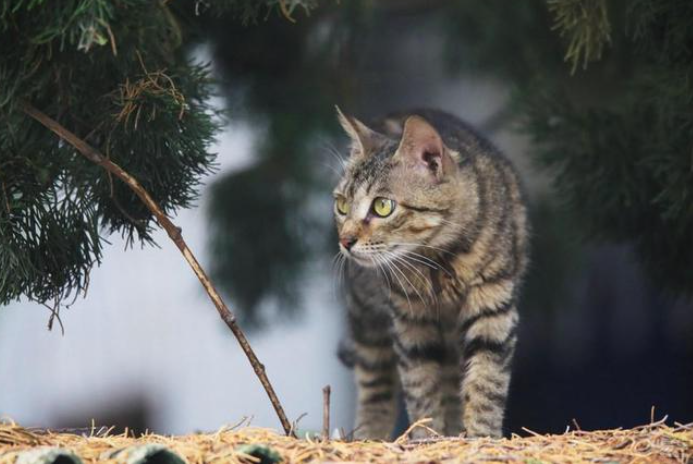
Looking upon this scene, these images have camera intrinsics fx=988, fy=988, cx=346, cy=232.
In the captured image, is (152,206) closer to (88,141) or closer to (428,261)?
(88,141)

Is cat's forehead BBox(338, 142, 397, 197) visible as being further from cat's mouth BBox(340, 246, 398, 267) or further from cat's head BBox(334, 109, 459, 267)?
cat's mouth BBox(340, 246, 398, 267)

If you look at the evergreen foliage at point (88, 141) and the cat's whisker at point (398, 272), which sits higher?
the evergreen foliage at point (88, 141)

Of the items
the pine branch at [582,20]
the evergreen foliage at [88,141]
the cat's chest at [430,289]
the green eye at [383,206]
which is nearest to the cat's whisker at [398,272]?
the cat's chest at [430,289]

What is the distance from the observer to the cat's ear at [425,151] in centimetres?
235

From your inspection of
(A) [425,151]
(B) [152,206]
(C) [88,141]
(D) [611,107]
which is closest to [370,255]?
(A) [425,151]

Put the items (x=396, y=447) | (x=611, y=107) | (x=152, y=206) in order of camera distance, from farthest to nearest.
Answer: (x=611, y=107)
(x=152, y=206)
(x=396, y=447)

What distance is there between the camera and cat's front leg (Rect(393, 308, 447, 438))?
2.54 metres

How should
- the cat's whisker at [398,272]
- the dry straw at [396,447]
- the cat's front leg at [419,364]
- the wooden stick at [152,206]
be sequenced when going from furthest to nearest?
1. the cat's front leg at [419,364]
2. the cat's whisker at [398,272]
3. the wooden stick at [152,206]
4. the dry straw at [396,447]

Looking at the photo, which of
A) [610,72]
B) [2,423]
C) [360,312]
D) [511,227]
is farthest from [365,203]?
[610,72]

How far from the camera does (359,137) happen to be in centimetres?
255

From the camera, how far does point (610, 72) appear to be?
3562 mm

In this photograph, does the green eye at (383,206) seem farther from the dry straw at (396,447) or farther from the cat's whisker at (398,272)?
the dry straw at (396,447)

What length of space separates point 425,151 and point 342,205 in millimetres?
270

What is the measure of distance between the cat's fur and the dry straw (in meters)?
0.58
